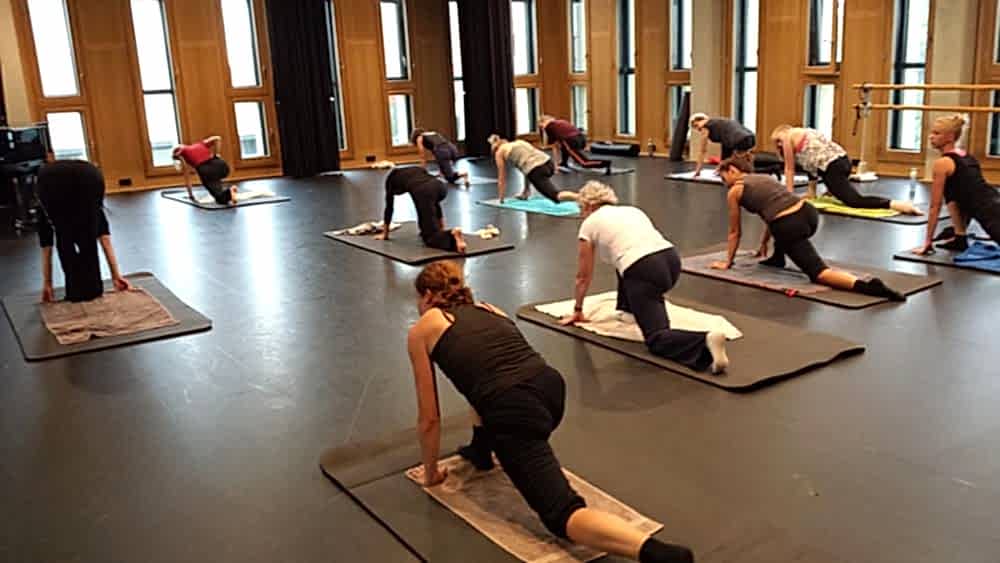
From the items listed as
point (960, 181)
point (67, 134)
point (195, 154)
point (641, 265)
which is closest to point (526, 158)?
point (195, 154)

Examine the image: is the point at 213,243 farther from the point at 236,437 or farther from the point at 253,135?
the point at 253,135

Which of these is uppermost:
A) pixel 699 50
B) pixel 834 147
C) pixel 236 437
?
pixel 699 50

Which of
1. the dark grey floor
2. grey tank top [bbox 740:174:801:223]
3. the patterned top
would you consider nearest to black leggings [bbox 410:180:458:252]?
the dark grey floor

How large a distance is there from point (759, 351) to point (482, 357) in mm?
2059

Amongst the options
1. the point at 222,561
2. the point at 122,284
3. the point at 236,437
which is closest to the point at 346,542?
the point at 222,561

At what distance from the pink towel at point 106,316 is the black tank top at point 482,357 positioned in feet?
10.1

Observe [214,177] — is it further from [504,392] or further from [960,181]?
[504,392]

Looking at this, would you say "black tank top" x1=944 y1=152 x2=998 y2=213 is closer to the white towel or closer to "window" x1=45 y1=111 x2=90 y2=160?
the white towel

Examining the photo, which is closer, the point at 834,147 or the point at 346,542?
the point at 346,542

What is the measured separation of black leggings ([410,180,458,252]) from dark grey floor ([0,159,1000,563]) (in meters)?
0.86

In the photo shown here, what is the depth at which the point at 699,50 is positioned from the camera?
1162cm

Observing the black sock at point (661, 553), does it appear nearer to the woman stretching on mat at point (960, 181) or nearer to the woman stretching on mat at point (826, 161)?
the woman stretching on mat at point (960, 181)

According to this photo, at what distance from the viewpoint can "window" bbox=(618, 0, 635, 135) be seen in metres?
13.2

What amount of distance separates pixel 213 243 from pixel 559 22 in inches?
337
